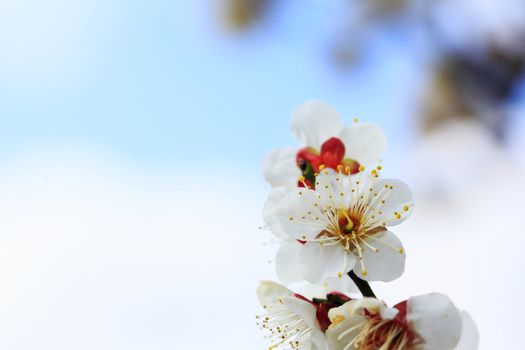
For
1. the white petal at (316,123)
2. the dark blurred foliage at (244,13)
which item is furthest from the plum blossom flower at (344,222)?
the dark blurred foliage at (244,13)

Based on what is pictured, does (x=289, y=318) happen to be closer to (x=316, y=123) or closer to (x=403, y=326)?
(x=403, y=326)

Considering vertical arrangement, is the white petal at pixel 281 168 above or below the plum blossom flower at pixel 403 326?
above

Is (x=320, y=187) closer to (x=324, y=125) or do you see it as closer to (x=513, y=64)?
(x=324, y=125)

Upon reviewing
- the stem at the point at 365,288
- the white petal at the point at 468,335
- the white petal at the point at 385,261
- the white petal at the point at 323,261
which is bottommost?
the white petal at the point at 468,335

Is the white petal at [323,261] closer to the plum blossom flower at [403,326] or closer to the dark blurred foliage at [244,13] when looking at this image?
the plum blossom flower at [403,326]

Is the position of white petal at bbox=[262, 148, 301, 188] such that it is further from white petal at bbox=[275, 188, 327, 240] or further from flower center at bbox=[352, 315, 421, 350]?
flower center at bbox=[352, 315, 421, 350]

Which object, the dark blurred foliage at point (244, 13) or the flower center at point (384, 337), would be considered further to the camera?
the dark blurred foliage at point (244, 13)

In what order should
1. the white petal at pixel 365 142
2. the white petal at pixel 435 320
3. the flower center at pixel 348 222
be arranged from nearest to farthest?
the white petal at pixel 435 320 < the flower center at pixel 348 222 < the white petal at pixel 365 142

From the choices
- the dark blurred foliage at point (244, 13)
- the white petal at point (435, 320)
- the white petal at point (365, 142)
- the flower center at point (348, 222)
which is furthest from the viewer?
the dark blurred foliage at point (244, 13)

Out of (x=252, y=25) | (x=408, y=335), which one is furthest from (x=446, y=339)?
(x=252, y=25)
